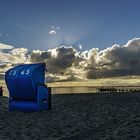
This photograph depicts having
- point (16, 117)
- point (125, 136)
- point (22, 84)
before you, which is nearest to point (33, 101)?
point (22, 84)

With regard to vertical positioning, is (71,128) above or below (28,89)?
below

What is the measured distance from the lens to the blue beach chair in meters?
22.6

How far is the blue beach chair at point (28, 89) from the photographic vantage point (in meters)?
22.6

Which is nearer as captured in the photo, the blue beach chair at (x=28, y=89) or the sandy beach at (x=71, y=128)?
the sandy beach at (x=71, y=128)

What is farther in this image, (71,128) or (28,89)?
(28,89)

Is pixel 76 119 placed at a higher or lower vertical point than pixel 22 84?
lower

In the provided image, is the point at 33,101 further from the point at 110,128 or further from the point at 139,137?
the point at 139,137

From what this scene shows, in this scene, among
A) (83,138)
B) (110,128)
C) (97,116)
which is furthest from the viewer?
(97,116)

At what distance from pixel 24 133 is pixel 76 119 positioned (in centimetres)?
417

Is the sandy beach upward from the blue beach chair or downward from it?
downward

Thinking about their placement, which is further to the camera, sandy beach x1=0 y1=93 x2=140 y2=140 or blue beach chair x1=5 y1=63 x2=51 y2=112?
blue beach chair x1=5 y1=63 x2=51 y2=112

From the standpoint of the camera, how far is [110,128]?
14375 millimetres

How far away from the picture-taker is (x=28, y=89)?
895 inches

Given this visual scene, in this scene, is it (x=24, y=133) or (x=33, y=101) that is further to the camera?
(x=33, y=101)
